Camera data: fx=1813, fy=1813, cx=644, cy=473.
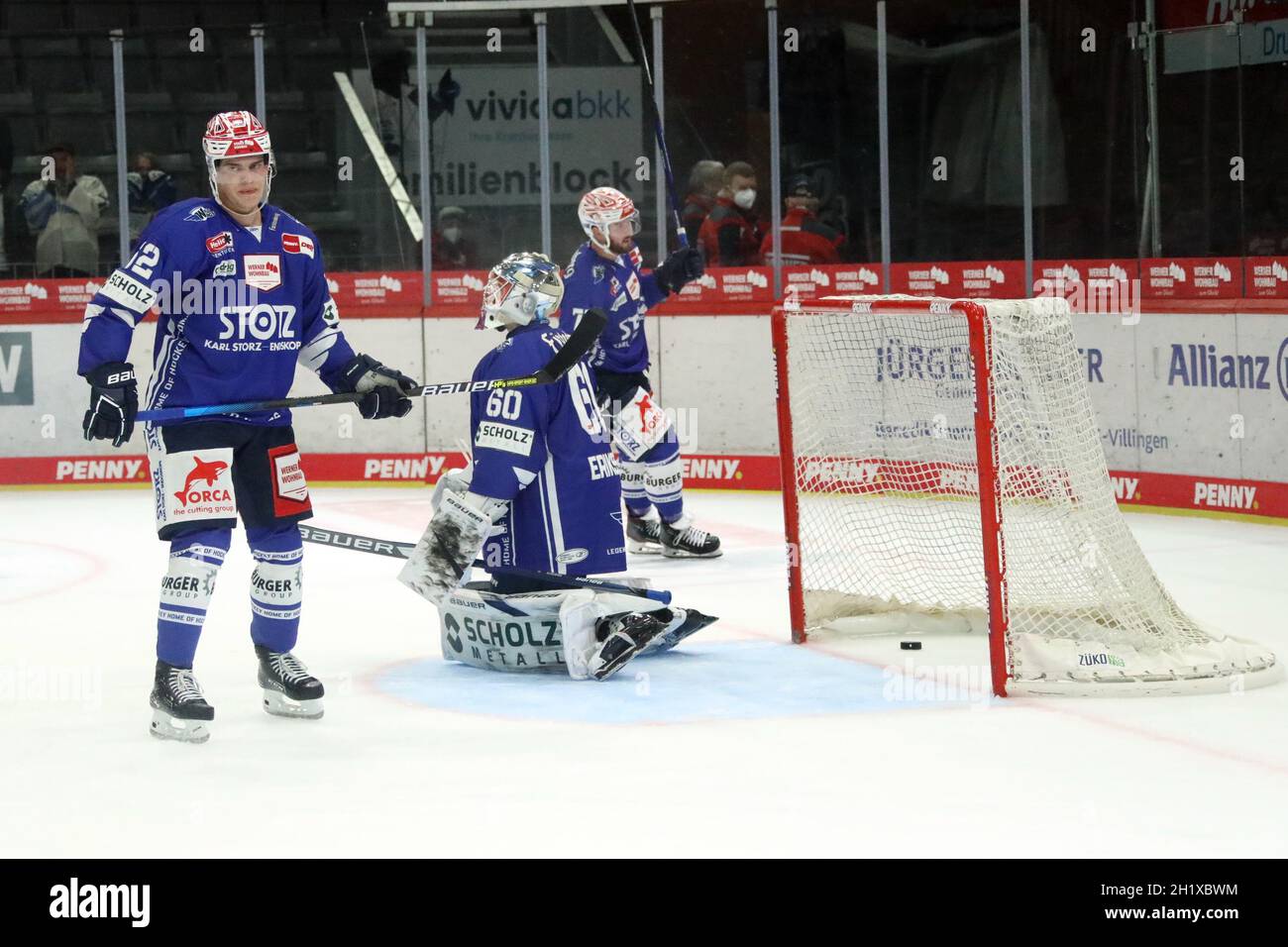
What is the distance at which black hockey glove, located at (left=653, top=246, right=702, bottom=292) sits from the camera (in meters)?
7.40

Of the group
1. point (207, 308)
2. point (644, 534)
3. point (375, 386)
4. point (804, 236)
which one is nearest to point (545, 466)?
point (375, 386)

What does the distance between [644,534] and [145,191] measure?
170 inches

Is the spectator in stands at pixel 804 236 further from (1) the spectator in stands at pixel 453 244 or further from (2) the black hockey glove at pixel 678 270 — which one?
(2) the black hockey glove at pixel 678 270

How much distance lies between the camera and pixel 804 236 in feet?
32.2

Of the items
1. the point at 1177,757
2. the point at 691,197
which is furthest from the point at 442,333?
the point at 1177,757

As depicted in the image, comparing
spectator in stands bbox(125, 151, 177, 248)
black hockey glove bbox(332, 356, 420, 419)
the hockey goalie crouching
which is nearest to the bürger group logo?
the hockey goalie crouching

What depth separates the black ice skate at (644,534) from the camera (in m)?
7.46

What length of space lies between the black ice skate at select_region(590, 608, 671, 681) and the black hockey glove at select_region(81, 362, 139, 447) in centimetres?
135

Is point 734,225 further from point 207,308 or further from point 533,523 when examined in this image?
point 207,308

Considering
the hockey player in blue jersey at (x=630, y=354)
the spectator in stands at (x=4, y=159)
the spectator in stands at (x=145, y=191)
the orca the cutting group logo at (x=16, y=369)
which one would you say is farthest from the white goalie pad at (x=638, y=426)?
the spectator in stands at (x=4, y=159)

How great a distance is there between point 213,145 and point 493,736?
1522 millimetres

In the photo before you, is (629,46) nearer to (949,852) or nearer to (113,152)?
(113,152)

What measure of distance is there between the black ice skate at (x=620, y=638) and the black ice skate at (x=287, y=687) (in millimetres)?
735

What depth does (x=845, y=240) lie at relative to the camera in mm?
9797
